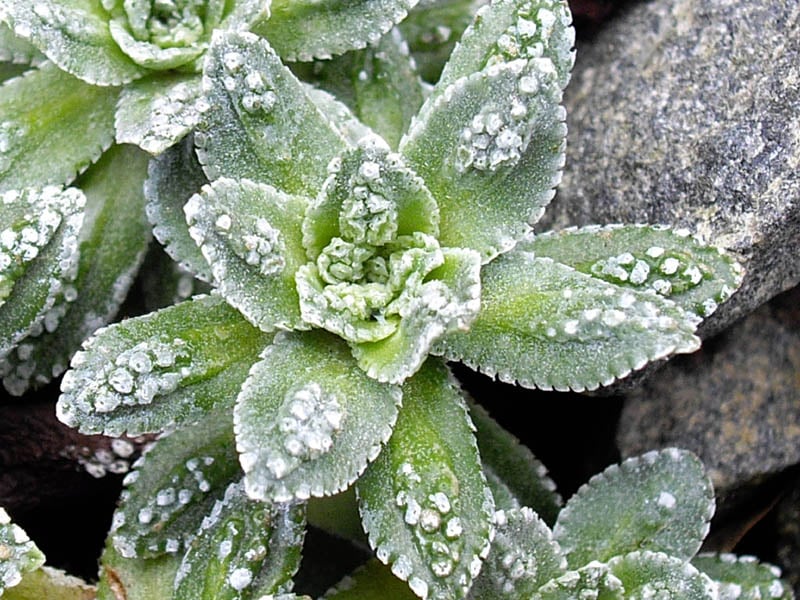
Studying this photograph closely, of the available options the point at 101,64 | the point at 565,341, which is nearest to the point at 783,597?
the point at 565,341

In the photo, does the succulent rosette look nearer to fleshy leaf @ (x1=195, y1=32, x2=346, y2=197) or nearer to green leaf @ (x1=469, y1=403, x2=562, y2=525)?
fleshy leaf @ (x1=195, y1=32, x2=346, y2=197)

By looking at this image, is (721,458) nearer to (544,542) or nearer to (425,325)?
(544,542)

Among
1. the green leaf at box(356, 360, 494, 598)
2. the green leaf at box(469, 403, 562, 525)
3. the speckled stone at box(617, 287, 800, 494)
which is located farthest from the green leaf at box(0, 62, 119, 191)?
the speckled stone at box(617, 287, 800, 494)

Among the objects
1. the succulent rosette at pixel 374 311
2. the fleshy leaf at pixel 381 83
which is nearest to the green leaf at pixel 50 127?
the succulent rosette at pixel 374 311

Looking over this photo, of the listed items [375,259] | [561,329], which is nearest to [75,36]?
[375,259]

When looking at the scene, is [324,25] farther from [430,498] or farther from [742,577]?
[742,577]

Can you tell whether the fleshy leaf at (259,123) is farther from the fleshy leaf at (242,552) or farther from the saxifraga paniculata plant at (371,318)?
the fleshy leaf at (242,552)
